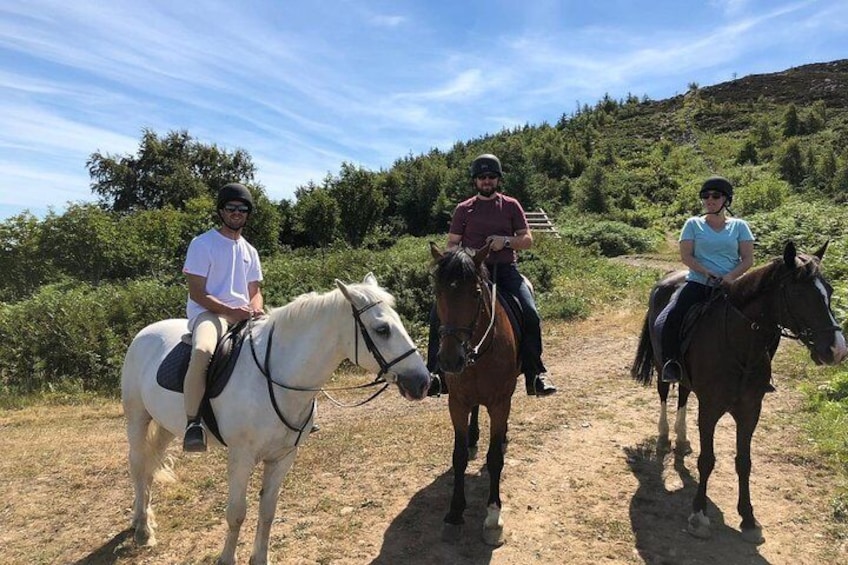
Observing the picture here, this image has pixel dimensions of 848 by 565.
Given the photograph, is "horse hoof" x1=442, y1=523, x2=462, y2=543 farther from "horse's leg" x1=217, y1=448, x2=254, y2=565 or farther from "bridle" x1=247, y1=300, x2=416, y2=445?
"horse's leg" x1=217, y1=448, x2=254, y2=565

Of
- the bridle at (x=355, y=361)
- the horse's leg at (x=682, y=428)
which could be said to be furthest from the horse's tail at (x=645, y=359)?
the bridle at (x=355, y=361)

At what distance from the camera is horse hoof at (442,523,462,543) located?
4.11m

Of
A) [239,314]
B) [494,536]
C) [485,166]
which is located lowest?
[494,536]

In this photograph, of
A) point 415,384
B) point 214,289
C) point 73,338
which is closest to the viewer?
point 415,384

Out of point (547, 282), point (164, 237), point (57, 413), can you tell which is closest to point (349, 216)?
point (164, 237)

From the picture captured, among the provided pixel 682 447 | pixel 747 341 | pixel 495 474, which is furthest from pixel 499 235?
pixel 682 447

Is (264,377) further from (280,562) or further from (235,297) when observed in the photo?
(280,562)

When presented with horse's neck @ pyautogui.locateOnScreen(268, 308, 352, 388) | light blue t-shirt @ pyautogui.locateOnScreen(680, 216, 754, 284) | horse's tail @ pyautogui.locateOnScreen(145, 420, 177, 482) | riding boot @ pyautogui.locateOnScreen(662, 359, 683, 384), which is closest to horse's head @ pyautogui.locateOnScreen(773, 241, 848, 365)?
light blue t-shirt @ pyautogui.locateOnScreen(680, 216, 754, 284)

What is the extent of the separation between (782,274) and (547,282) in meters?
11.3

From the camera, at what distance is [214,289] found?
379 cm

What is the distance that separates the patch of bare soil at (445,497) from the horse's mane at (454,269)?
2123 millimetres

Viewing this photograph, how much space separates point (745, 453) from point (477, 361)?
7.52 feet

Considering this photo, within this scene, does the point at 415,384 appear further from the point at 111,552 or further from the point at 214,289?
the point at 111,552

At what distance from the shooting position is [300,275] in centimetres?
1288
